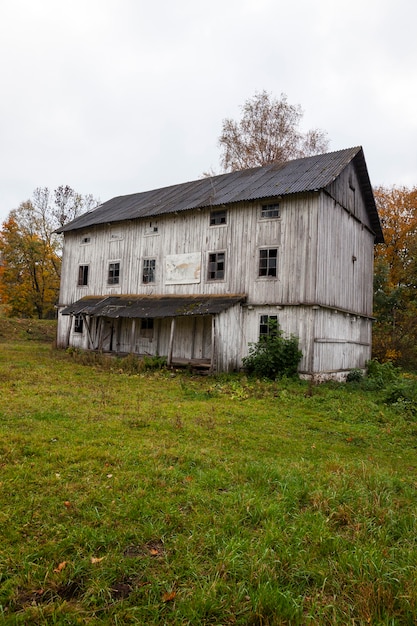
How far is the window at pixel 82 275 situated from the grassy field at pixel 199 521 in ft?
52.5

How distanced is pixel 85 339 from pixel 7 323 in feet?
32.9

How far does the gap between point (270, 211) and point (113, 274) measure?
953cm

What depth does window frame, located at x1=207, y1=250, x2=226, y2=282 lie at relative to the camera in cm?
1783

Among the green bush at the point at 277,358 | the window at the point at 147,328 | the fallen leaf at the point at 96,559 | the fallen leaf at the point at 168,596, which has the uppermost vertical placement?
the window at the point at 147,328

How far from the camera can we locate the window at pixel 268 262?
16469 mm

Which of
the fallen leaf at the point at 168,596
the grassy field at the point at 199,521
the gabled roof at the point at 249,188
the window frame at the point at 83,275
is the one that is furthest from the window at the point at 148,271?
the fallen leaf at the point at 168,596

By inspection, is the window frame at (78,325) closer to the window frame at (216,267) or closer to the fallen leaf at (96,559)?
the window frame at (216,267)

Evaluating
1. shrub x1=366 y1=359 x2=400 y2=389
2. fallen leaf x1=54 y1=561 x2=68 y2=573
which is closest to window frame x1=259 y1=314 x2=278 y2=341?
shrub x1=366 y1=359 x2=400 y2=389

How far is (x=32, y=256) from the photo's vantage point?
35.6 meters

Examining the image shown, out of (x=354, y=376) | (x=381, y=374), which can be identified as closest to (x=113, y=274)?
(x=354, y=376)

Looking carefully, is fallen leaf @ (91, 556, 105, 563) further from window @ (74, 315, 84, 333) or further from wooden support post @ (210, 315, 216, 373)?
window @ (74, 315, 84, 333)

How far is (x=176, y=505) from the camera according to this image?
4.23 metres

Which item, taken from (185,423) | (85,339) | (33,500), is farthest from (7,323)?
(33,500)

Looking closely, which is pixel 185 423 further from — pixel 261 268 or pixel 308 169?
pixel 308 169
